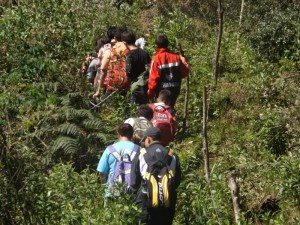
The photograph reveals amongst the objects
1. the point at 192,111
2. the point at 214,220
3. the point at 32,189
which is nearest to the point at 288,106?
the point at 192,111

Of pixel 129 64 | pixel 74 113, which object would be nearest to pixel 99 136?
pixel 74 113

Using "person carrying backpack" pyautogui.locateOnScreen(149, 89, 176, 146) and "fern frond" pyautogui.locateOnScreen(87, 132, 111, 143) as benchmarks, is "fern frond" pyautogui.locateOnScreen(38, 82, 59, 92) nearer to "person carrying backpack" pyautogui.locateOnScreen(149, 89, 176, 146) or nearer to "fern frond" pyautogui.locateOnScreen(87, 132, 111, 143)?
"fern frond" pyautogui.locateOnScreen(87, 132, 111, 143)

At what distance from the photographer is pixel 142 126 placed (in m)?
9.59

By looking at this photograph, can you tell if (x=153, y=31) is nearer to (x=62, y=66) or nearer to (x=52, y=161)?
(x=62, y=66)

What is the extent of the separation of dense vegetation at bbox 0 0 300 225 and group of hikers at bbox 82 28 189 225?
0.25 metres

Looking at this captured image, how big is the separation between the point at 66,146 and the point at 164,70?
190 centimetres

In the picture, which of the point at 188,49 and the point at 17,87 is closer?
the point at 17,87

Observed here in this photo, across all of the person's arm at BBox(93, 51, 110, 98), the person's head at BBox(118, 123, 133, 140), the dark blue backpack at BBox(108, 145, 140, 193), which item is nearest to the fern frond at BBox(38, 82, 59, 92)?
the person's arm at BBox(93, 51, 110, 98)

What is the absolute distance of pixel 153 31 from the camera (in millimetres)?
17219

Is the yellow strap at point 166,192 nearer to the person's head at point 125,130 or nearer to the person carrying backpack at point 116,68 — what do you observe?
the person's head at point 125,130

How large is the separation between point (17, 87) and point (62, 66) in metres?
1.13

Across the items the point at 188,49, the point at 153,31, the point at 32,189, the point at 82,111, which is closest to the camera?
the point at 32,189

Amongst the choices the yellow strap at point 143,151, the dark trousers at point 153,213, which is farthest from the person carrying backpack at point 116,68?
the dark trousers at point 153,213

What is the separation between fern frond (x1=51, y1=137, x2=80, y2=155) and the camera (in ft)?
35.0
